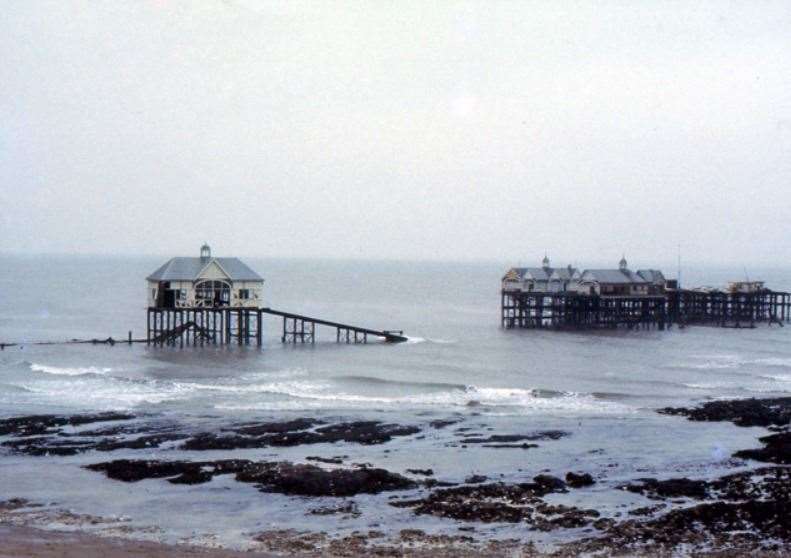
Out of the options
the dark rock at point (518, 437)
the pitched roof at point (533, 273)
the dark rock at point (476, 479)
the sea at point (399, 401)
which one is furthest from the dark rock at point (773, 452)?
the pitched roof at point (533, 273)

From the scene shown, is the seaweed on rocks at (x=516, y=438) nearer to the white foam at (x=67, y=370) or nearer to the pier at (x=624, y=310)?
the white foam at (x=67, y=370)

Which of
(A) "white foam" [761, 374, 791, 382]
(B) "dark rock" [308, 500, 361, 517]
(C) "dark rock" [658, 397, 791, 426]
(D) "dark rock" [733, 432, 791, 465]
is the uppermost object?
(A) "white foam" [761, 374, 791, 382]

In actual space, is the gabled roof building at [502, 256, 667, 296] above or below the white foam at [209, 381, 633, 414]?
above

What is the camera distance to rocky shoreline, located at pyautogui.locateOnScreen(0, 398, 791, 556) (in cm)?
2144

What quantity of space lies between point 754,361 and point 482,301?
7667cm

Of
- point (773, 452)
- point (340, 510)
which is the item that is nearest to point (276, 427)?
point (340, 510)

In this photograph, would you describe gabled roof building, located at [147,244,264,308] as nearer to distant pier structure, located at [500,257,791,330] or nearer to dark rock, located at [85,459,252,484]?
distant pier structure, located at [500,257,791,330]

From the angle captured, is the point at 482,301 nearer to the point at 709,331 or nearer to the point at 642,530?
the point at 709,331

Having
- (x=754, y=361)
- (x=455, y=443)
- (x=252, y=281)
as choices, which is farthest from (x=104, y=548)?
(x=754, y=361)

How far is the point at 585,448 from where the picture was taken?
31797mm

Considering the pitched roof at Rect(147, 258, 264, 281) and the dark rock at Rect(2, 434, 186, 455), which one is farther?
the pitched roof at Rect(147, 258, 264, 281)

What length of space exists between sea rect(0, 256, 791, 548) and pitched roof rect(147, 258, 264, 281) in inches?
162

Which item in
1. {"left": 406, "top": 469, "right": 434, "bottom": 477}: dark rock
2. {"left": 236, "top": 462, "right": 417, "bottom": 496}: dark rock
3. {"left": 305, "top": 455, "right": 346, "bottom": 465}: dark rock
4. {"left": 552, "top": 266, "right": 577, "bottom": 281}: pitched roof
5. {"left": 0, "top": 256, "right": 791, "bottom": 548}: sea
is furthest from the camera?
{"left": 552, "top": 266, "right": 577, "bottom": 281}: pitched roof

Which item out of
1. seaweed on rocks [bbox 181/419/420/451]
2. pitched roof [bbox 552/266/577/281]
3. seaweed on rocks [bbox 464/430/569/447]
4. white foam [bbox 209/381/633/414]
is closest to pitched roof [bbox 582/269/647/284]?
pitched roof [bbox 552/266/577/281]
